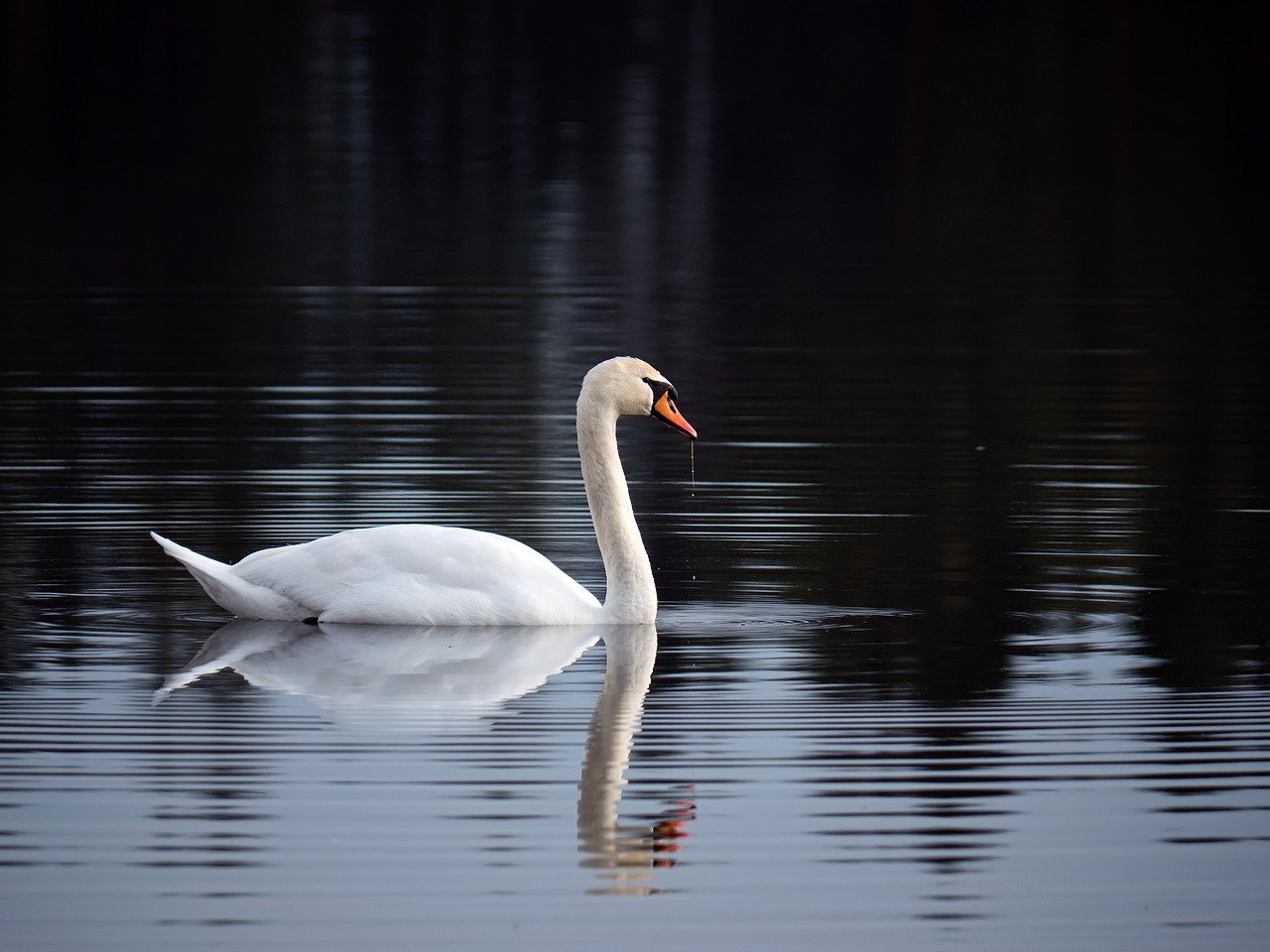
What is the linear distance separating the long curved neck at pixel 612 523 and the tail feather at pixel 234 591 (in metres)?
1.33

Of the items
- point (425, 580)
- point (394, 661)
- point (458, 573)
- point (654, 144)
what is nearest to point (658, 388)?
point (458, 573)

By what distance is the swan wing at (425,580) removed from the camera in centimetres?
1155

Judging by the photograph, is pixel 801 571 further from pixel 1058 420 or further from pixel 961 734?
pixel 1058 420

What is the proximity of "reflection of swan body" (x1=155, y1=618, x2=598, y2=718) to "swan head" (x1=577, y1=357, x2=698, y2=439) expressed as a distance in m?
1.02

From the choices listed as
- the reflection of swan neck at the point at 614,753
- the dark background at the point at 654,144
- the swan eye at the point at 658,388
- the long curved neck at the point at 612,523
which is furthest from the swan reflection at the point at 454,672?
the dark background at the point at 654,144

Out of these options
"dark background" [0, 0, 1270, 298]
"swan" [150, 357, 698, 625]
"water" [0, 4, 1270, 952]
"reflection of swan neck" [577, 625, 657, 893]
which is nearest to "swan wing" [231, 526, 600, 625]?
"swan" [150, 357, 698, 625]

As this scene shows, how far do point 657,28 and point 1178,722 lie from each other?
85959mm

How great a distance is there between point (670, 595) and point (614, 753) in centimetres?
334

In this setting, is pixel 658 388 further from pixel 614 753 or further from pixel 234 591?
pixel 614 753

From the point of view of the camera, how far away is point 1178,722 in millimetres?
9820

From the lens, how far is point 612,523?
12.0 metres

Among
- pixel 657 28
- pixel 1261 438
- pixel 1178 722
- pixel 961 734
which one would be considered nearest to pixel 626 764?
pixel 961 734

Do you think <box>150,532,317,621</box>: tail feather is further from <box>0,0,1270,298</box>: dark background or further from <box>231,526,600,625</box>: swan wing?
<box>0,0,1270,298</box>: dark background

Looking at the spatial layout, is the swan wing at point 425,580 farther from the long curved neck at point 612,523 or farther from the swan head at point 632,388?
the swan head at point 632,388
